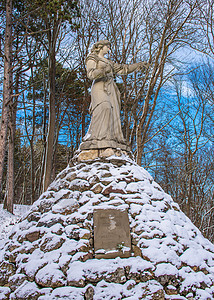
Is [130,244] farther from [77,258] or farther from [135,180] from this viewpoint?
[135,180]

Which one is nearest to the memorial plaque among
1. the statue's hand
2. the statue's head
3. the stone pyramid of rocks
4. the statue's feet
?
the stone pyramid of rocks

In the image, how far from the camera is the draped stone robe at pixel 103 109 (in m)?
5.13

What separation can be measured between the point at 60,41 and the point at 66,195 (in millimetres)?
9812

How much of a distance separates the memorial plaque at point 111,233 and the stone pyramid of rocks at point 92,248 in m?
0.09

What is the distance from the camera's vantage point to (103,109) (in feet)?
17.3

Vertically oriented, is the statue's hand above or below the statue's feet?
above

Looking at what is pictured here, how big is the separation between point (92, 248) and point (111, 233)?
0.33 metres

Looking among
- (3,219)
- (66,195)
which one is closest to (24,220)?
(66,195)

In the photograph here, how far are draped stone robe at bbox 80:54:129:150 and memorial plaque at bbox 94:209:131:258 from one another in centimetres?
161

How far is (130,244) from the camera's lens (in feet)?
11.5

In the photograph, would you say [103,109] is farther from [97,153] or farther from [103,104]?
[97,153]

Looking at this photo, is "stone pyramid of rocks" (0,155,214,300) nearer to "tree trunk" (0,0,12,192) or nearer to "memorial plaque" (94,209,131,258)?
"memorial plaque" (94,209,131,258)

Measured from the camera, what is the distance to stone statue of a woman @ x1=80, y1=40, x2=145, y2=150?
5145 mm

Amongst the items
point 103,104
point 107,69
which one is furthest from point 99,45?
point 103,104
